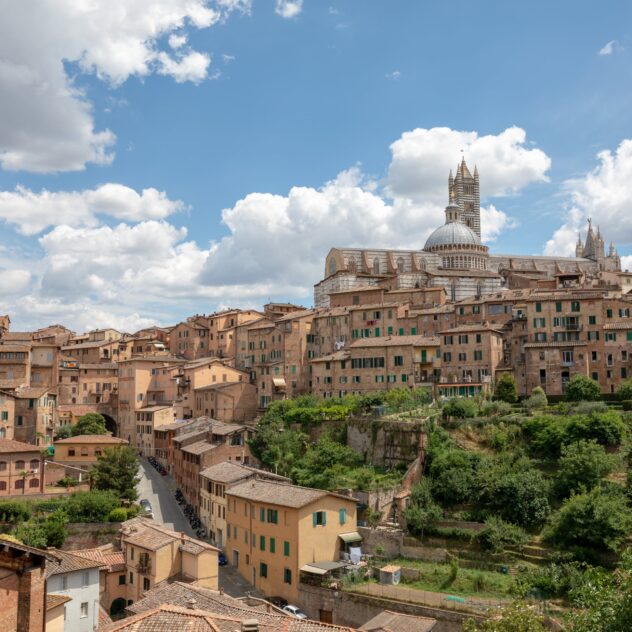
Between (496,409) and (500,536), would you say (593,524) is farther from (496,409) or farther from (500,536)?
(496,409)

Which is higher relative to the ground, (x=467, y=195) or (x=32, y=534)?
(x=467, y=195)

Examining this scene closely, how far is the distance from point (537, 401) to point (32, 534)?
117 feet

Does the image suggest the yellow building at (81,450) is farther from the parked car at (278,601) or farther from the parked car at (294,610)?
the parked car at (294,610)

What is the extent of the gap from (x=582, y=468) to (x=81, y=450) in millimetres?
40699

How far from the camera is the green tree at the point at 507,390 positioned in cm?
5716

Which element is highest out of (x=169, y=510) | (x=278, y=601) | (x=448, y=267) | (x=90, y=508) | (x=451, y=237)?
(x=451, y=237)

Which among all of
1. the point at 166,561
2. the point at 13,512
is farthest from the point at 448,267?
the point at 166,561

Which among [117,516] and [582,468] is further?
[117,516]

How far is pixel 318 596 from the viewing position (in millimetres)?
39344

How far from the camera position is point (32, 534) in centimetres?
4469

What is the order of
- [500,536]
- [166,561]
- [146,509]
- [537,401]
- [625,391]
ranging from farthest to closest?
[146,509] < [537,401] < [625,391] < [500,536] < [166,561]

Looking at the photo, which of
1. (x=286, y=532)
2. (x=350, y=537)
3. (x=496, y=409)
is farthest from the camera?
(x=496, y=409)

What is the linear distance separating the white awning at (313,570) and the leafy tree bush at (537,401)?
72.3ft

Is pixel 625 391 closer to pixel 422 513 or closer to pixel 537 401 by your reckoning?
pixel 537 401
